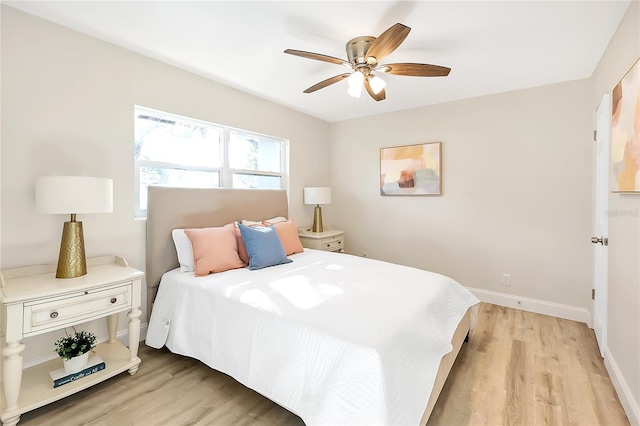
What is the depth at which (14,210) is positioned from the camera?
1.89 metres

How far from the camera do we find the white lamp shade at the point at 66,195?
1741 millimetres

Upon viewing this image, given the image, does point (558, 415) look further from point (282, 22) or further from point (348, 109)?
point (348, 109)

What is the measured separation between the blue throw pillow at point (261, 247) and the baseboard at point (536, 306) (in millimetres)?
2497

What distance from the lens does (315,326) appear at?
148 cm

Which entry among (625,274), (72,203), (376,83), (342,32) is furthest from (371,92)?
(72,203)

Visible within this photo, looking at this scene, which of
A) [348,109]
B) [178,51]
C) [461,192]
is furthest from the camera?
[348,109]

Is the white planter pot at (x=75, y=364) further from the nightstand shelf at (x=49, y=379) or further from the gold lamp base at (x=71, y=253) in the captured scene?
the gold lamp base at (x=71, y=253)

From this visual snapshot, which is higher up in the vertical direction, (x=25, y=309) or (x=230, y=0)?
(x=230, y=0)

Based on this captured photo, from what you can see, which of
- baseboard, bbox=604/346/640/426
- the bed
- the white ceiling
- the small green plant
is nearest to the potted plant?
the small green plant

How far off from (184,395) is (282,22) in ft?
8.46

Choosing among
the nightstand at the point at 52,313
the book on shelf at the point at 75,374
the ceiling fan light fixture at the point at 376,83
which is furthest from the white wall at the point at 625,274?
the book on shelf at the point at 75,374

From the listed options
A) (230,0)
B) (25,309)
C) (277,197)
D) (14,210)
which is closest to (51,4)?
(230,0)

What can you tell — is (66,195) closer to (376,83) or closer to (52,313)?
(52,313)

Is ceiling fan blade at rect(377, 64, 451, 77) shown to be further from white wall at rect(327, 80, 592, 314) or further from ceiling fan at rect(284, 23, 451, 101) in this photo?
white wall at rect(327, 80, 592, 314)
